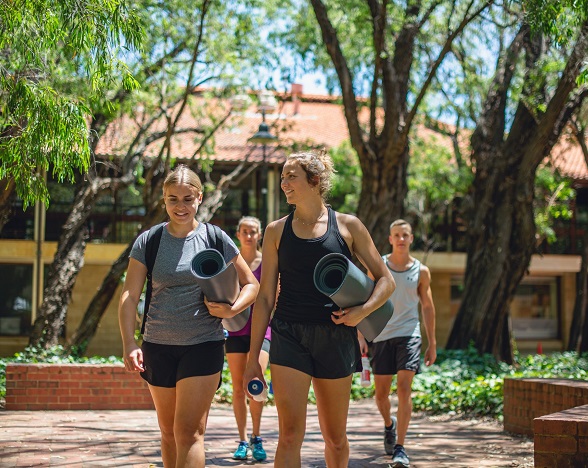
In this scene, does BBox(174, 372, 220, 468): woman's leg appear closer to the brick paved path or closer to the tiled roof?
the brick paved path

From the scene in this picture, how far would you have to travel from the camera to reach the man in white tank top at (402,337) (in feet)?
24.1

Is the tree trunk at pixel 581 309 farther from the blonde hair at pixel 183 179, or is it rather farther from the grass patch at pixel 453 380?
the blonde hair at pixel 183 179

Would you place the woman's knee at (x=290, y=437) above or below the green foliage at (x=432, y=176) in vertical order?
below

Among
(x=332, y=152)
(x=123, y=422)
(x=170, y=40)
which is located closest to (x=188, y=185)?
(x=123, y=422)

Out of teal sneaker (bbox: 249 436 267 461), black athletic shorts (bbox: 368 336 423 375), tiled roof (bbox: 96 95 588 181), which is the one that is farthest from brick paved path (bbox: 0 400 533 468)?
tiled roof (bbox: 96 95 588 181)

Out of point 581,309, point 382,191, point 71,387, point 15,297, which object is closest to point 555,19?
point 382,191

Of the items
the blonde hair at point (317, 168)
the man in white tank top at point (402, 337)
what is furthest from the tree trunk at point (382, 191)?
the blonde hair at point (317, 168)

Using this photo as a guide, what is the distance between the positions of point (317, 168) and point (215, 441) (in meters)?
4.24

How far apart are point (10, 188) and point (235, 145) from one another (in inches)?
649

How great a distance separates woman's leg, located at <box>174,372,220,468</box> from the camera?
4.39 meters

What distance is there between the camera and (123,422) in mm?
9641

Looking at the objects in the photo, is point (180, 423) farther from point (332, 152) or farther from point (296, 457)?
point (332, 152)

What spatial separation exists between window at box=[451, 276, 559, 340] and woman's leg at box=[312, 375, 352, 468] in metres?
28.4

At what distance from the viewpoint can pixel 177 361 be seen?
4609 mm
